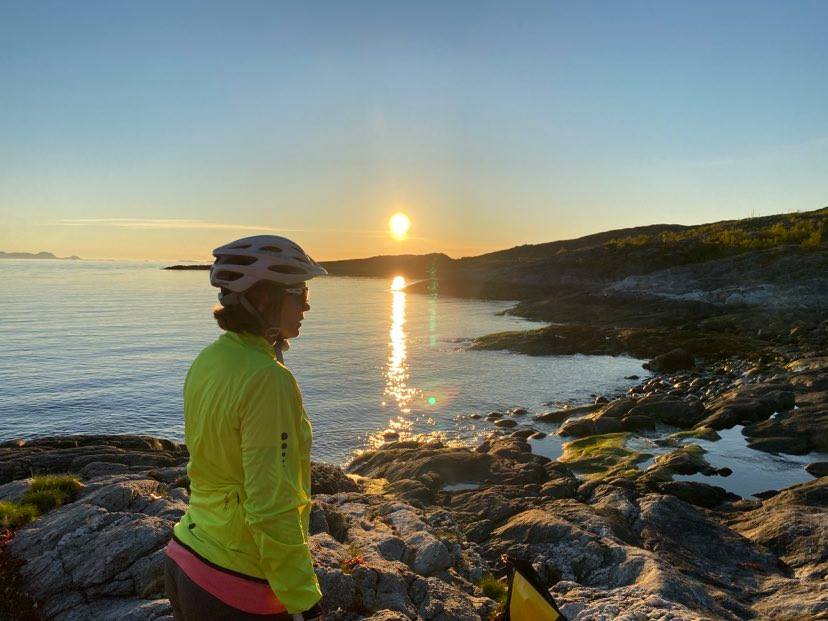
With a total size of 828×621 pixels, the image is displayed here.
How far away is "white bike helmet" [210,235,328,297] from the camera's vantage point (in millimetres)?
3334

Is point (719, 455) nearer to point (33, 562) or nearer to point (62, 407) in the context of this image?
point (33, 562)

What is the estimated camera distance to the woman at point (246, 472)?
288 centimetres

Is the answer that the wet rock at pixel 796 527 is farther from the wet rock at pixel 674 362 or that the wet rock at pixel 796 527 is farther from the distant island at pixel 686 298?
the distant island at pixel 686 298

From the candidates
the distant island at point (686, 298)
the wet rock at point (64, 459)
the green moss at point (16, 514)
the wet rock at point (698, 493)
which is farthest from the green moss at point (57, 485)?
the distant island at point (686, 298)

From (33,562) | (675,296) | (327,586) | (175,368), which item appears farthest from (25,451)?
(675,296)

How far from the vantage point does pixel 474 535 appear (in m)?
11.4

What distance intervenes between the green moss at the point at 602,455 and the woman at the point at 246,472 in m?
15.2

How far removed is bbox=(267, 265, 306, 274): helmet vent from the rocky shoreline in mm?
4655

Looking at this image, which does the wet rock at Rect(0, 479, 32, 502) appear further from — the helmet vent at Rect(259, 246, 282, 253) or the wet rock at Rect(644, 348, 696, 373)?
the wet rock at Rect(644, 348, 696, 373)

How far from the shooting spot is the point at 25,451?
573 inches

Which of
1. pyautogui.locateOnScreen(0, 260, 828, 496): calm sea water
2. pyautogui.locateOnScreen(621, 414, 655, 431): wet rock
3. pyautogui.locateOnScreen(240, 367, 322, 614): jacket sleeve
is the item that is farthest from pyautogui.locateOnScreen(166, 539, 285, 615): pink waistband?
pyautogui.locateOnScreen(621, 414, 655, 431): wet rock

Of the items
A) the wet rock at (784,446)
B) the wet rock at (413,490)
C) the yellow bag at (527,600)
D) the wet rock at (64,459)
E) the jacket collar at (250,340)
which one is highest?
the jacket collar at (250,340)

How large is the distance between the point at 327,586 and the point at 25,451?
1164 centimetres

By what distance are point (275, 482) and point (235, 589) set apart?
656 mm
